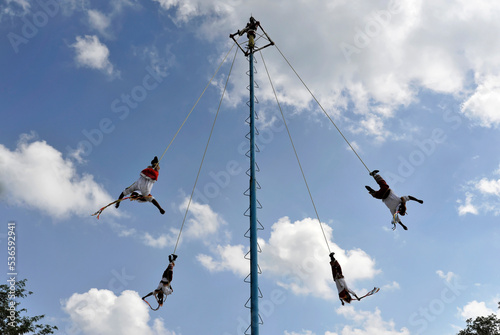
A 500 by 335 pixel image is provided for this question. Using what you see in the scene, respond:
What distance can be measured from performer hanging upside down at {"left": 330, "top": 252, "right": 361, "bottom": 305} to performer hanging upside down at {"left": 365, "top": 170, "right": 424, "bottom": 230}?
2.22 m

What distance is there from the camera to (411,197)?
31.6 ft

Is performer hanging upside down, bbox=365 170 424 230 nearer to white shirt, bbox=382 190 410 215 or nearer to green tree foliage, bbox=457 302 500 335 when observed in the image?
white shirt, bbox=382 190 410 215

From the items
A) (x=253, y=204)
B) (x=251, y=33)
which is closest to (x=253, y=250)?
(x=253, y=204)

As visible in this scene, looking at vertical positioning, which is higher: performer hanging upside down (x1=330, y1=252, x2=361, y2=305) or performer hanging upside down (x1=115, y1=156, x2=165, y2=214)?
performer hanging upside down (x1=115, y1=156, x2=165, y2=214)

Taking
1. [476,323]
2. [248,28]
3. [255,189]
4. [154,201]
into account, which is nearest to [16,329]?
[154,201]

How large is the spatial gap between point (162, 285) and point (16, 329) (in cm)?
1510

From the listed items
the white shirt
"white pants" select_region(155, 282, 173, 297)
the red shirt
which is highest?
the white shirt

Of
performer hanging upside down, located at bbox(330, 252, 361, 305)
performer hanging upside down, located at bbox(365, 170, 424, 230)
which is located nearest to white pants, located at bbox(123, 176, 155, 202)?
performer hanging upside down, located at bbox(330, 252, 361, 305)

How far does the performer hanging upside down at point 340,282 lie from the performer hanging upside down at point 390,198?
2.22m

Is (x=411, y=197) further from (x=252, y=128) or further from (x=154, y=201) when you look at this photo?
(x=154, y=201)

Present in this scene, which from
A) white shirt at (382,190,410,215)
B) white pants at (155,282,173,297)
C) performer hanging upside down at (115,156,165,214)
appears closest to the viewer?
performer hanging upside down at (115,156,165,214)

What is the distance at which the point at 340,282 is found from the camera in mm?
10453

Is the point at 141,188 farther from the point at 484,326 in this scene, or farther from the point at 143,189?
the point at 484,326

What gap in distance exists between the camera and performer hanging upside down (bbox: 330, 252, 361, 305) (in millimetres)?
10242
